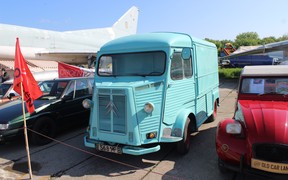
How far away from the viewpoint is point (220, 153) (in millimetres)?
3986

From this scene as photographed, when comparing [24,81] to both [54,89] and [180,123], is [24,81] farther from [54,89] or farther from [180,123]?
[180,123]

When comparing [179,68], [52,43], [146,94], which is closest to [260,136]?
[146,94]

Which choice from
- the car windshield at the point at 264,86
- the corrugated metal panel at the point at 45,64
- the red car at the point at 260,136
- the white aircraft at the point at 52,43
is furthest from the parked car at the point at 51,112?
the white aircraft at the point at 52,43

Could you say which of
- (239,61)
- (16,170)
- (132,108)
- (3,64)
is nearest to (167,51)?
(132,108)

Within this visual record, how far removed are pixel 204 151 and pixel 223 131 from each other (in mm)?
1635

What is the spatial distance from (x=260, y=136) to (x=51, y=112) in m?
5.28

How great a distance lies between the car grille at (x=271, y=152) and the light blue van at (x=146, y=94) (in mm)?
1637

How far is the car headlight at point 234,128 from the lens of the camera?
3.91m

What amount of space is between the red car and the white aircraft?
19.0 metres

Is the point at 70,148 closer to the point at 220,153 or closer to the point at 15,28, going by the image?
the point at 220,153

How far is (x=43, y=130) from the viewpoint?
657 centimetres

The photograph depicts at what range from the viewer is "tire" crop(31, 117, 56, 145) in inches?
247

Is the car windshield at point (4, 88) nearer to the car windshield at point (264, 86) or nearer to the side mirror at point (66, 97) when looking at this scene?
the side mirror at point (66, 97)

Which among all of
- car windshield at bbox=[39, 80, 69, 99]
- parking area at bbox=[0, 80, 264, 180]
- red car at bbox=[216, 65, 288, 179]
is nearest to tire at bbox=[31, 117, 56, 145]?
parking area at bbox=[0, 80, 264, 180]
